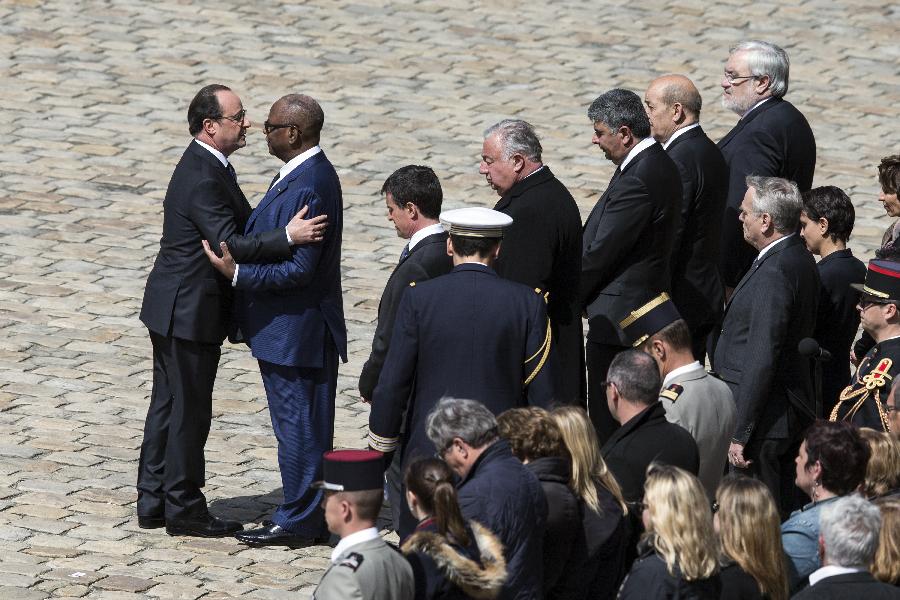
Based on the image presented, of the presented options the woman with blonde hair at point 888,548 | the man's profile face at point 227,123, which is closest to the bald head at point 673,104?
the man's profile face at point 227,123

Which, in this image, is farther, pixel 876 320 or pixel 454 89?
pixel 454 89

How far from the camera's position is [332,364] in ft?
28.3

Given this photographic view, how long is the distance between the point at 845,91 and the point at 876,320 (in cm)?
1017

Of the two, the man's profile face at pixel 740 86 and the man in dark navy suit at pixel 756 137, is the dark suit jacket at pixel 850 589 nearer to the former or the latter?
the man in dark navy suit at pixel 756 137

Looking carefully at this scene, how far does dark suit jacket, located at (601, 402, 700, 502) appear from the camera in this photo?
6.49 m

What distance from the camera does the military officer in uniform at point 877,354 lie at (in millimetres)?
7633

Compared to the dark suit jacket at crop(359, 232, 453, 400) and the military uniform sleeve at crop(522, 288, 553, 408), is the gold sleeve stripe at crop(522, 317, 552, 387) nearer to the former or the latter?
the military uniform sleeve at crop(522, 288, 553, 408)

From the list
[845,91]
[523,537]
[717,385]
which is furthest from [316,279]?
[845,91]

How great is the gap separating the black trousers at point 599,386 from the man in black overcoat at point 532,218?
0.36m

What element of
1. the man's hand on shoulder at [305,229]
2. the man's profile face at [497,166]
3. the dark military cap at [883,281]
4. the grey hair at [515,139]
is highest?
the grey hair at [515,139]

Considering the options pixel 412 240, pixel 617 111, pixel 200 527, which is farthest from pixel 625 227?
pixel 200 527

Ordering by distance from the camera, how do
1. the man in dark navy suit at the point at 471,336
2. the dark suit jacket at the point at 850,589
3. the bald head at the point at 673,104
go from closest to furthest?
the dark suit jacket at the point at 850,589, the man in dark navy suit at the point at 471,336, the bald head at the point at 673,104

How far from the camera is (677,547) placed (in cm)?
561

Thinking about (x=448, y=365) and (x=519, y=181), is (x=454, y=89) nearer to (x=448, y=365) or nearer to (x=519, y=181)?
(x=519, y=181)
